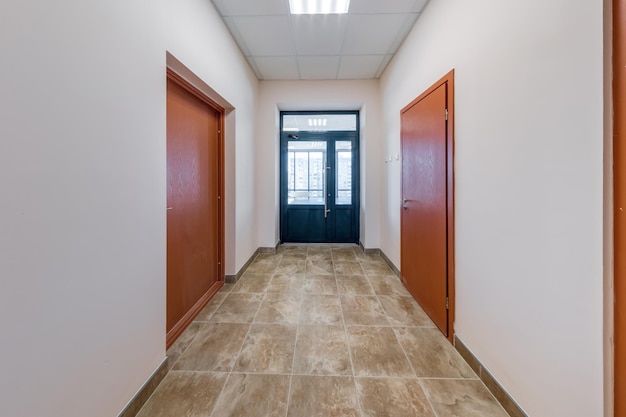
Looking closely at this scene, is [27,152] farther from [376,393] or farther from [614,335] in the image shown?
[614,335]

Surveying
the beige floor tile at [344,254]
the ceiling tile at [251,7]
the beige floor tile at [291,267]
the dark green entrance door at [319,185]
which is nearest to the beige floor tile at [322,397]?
the beige floor tile at [291,267]

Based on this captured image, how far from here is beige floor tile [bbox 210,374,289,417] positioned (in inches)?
54.7

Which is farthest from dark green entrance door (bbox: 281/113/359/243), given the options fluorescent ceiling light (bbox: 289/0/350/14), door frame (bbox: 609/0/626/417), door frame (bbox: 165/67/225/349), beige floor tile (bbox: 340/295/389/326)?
door frame (bbox: 609/0/626/417)

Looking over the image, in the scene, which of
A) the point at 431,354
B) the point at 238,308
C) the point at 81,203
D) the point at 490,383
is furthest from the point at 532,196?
the point at 238,308

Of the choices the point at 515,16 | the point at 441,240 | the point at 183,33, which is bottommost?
the point at 441,240

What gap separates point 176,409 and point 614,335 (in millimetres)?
2006

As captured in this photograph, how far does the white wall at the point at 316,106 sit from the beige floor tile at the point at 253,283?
1107 mm

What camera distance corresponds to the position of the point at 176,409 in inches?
55.4

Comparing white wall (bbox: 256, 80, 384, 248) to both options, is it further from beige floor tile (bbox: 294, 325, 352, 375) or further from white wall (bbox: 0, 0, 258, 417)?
white wall (bbox: 0, 0, 258, 417)

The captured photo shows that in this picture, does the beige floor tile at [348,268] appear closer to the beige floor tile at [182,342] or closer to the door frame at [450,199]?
the door frame at [450,199]

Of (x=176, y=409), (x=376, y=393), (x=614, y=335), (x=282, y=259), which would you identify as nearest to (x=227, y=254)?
(x=282, y=259)

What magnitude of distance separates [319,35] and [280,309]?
122 inches

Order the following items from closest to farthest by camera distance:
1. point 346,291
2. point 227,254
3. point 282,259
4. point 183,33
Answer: point 183,33, point 346,291, point 227,254, point 282,259

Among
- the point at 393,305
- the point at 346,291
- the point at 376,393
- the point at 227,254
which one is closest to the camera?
the point at 376,393
